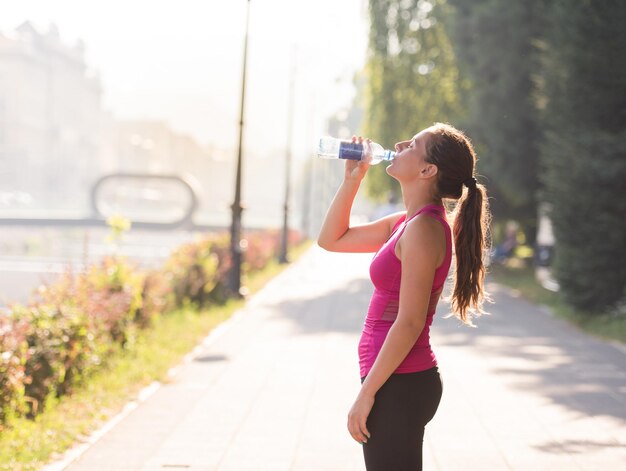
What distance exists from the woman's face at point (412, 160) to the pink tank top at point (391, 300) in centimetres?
13

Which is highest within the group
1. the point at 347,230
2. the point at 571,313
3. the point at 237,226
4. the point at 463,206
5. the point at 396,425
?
the point at 463,206

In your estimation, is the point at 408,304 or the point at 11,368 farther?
the point at 11,368

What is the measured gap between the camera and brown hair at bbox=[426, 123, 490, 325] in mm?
3154

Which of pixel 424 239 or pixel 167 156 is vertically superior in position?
pixel 424 239

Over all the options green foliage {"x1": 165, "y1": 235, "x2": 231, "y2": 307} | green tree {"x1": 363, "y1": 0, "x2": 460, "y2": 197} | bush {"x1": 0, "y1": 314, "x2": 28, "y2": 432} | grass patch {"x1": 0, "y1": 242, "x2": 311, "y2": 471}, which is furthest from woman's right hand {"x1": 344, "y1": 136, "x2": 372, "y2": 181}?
green tree {"x1": 363, "y1": 0, "x2": 460, "y2": 197}

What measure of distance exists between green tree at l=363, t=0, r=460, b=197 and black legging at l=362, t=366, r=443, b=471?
26792mm

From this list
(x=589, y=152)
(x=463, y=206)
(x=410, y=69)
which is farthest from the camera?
(x=410, y=69)

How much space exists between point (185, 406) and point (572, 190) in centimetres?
903

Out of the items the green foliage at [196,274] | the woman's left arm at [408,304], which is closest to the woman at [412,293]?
the woman's left arm at [408,304]

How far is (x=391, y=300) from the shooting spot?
3.13 meters

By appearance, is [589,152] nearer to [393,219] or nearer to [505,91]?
[505,91]

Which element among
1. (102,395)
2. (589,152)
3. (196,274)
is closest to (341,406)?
(102,395)

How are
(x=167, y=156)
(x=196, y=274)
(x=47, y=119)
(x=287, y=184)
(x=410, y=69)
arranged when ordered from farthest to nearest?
(x=167, y=156) → (x=47, y=119) → (x=287, y=184) → (x=410, y=69) → (x=196, y=274)

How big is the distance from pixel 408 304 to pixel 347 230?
0.79 meters
